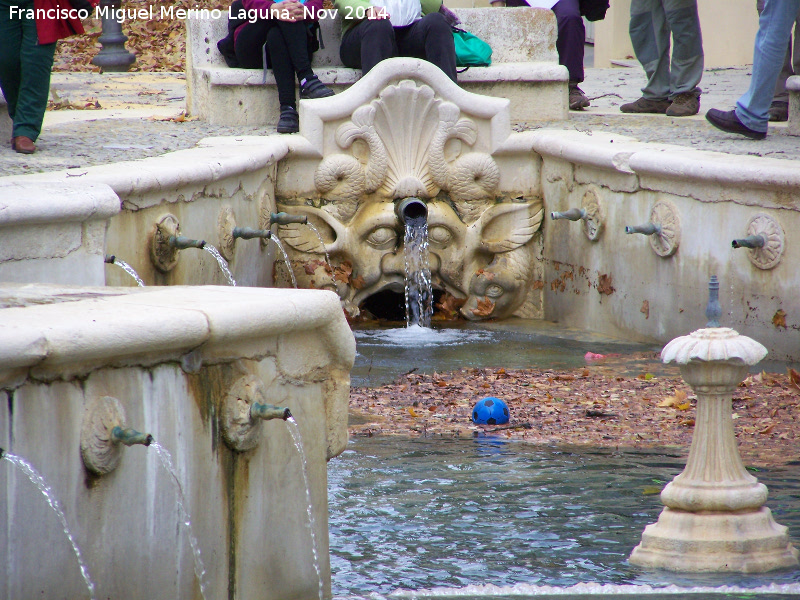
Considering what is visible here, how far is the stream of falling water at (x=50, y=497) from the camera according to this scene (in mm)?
2262

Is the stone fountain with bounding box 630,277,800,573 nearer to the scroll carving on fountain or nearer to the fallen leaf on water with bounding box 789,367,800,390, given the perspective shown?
the fallen leaf on water with bounding box 789,367,800,390

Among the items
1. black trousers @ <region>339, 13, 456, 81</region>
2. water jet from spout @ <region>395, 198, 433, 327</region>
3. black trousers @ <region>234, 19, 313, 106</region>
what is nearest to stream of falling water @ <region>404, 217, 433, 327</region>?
water jet from spout @ <region>395, 198, 433, 327</region>

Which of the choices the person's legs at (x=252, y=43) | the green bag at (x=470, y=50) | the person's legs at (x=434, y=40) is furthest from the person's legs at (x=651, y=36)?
the person's legs at (x=252, y=43)

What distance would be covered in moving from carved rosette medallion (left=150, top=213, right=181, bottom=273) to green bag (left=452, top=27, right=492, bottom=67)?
11.4 feet

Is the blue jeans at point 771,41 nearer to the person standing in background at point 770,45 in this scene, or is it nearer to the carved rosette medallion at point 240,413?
the person standing in background at point 770,45

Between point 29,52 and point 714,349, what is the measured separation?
4008 mm

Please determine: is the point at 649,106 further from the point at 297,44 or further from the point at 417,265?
the point at 297,44

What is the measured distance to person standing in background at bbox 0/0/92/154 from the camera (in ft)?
18.9

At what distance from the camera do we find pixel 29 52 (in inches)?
230

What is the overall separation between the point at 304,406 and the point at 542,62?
6222 mm

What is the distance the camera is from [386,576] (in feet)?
10.2

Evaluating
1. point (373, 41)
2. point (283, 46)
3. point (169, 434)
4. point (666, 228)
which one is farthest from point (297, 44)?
point (169, 434)

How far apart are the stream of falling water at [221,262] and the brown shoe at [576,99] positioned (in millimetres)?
3896

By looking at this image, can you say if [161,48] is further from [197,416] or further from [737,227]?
[197,416]
